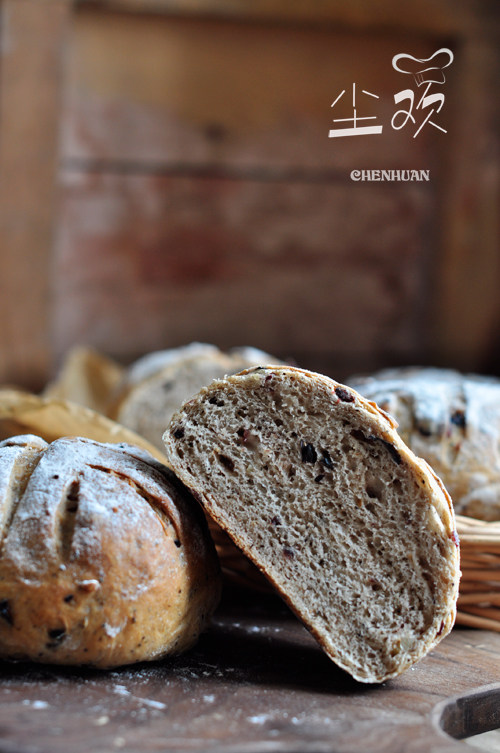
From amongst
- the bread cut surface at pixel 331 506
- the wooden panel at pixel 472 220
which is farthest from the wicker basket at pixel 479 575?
the wooden panel at pixel 472 220

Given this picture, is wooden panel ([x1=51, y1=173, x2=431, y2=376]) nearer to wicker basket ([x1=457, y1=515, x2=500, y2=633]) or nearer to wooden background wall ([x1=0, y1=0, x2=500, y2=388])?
wooden background wall ([x1=0, y1=0, x2=500, y2=388])

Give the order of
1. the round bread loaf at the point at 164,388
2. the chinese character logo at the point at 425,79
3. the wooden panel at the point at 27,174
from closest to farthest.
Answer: the round bread loaf at the point at 164,388, the wooden panel at the point at 27,174, the chinese character logo at the point at 425,79

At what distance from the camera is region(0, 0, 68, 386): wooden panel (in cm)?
316

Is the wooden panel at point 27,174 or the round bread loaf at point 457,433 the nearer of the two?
the round bread loaf at point 457,433

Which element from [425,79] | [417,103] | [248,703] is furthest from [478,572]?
[425,79]

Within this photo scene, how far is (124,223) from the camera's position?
3598 millimetres

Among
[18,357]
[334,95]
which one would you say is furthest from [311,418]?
[334,95]

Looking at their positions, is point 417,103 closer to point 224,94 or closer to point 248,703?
point 224,94

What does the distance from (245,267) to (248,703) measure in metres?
2.67

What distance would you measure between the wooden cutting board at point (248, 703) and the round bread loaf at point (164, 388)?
1040 millimetres

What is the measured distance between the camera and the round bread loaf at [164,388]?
2.59m

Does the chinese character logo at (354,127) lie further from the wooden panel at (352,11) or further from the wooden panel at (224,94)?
the wooden panel at (352,11)

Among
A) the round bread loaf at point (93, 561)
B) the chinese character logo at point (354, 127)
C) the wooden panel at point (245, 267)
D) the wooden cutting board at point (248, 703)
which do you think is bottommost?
the wooden cutting board at point (248, 703)

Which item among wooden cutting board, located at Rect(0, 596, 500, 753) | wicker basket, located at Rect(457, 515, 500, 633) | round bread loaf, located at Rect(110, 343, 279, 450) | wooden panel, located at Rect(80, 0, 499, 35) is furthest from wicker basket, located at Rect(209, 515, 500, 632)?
wooden panel, located at Rect(80, 0, 499, 35)
